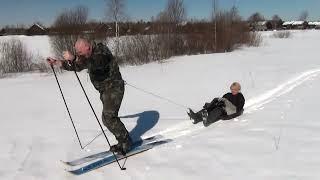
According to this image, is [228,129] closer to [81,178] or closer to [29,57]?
[81,178]

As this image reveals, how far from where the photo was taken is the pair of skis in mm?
5996

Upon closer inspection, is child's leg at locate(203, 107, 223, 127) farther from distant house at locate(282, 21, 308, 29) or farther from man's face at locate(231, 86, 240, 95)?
distant house at locate(282, 21, 308, 29)

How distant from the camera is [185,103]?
1097cm

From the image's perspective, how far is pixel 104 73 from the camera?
6348mm

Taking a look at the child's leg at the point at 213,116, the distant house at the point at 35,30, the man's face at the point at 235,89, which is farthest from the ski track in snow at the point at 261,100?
the distant house at the point at 35,30

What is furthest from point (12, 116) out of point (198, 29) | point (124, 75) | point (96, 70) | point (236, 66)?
point (198, 29)

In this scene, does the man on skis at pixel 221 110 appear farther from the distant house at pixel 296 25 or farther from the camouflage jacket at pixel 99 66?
the distant house at pixel 296 25

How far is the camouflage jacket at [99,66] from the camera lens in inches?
239

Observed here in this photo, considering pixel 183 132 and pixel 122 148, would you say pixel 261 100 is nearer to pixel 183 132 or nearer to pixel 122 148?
pixel 183 132

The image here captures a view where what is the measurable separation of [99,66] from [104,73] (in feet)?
0.70

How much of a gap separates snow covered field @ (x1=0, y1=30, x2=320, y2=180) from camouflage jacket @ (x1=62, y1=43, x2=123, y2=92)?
46.4 inches

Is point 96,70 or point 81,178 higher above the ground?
point 96,70

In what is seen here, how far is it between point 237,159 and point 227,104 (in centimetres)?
283

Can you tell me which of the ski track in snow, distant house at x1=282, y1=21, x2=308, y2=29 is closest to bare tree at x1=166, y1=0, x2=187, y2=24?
the ski track in snow
